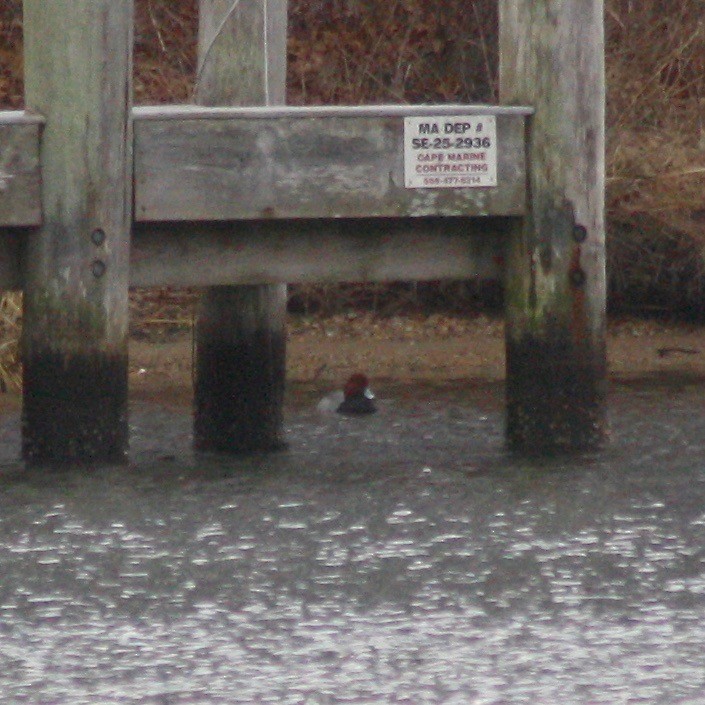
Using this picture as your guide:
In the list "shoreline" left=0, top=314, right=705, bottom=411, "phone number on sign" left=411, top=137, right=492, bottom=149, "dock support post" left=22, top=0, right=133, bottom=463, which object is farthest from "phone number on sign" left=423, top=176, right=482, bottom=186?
"shoreline" left=0, top=314, right=705, bottom=411

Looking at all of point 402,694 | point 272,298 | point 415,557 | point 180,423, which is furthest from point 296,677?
point 180,423

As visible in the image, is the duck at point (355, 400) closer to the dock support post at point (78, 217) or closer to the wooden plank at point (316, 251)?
the wooden plank at point (316, 251)

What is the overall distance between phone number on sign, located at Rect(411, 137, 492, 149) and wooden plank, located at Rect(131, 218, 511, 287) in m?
0.43

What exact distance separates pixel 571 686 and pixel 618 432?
5304 mm

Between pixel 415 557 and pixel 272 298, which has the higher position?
pixel 272 298

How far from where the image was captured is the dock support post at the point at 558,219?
11.2 m

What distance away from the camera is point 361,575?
9273 millimetres

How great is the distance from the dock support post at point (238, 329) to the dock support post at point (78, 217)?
5.72ft

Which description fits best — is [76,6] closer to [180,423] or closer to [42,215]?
[42,215]

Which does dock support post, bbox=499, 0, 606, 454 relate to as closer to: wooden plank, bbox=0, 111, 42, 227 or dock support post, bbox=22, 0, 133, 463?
dock support post, bbox=22, 0, 133, 463

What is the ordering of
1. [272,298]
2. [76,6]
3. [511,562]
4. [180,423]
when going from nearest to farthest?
[511,562]
[76,6]
[272,298]
[180,423]

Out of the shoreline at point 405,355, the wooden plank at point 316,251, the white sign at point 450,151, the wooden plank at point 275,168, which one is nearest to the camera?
the wooden plank at point 275,168

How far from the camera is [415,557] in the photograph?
9586 mm

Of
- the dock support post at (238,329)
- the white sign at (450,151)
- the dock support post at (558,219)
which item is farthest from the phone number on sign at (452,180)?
the dock support post at (238,329)
